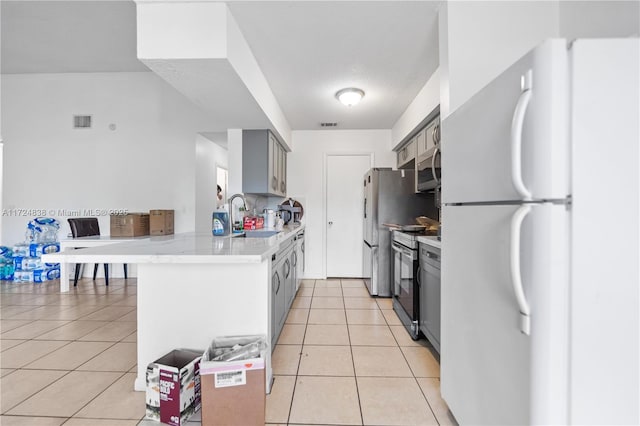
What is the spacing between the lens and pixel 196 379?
5.12 feet

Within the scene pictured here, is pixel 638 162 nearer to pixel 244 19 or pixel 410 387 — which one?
pixel 410 387

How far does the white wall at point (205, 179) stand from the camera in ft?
15.6

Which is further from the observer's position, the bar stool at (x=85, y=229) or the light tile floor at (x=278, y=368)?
the bar stool at (x=85, y=229)

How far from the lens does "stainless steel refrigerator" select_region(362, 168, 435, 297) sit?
3.87 metres

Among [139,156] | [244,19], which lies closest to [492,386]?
[244,19]

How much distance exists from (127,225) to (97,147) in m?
1.44

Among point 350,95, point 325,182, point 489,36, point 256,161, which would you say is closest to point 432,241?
point 489,36

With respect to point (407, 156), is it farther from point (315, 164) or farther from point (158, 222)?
point (158, 222)

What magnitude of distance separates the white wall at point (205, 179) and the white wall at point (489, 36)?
3879 millimetres

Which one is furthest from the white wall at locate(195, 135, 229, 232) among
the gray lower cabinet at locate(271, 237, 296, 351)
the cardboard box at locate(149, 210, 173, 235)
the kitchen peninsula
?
the kitchen peninsula

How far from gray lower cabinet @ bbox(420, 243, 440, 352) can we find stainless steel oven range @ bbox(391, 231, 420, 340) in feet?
0.32

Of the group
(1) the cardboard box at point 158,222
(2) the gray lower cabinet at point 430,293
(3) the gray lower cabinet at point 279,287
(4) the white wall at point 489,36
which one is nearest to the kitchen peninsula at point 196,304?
(3) the gray lower cabinet at point 279,287

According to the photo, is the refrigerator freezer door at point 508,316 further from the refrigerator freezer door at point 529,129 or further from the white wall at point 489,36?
the white wall at point 489,36

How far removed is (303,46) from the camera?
2.37 metres
